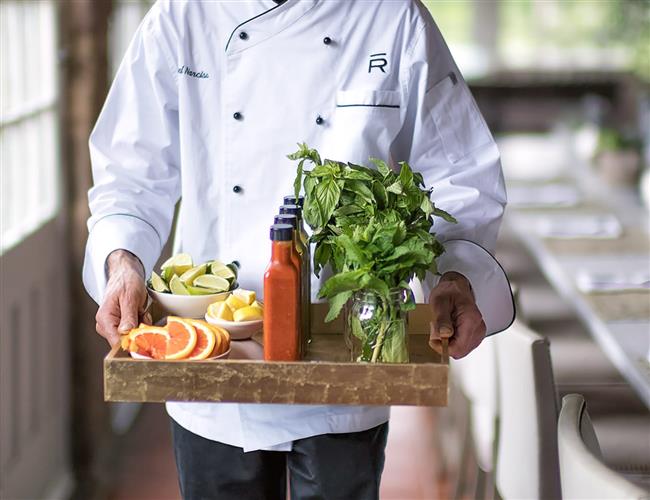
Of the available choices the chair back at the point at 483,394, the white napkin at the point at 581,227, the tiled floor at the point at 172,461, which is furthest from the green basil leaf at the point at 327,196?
the white napkin at the point at 581,227

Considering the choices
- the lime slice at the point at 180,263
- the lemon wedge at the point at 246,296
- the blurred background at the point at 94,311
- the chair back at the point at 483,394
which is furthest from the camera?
the blurred background at the point at 94,311

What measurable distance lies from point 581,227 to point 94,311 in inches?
73.1

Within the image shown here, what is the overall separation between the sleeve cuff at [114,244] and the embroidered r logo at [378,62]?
19.2 inches

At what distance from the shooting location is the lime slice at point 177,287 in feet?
5.78

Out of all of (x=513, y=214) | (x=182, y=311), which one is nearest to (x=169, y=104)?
(x=182, y=311)

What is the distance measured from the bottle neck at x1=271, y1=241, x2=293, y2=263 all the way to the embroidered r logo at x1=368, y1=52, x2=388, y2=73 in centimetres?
49

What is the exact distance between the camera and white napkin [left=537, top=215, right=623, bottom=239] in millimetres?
4035

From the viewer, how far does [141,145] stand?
77.0 inches

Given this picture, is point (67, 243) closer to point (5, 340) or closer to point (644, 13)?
point (5, 340)

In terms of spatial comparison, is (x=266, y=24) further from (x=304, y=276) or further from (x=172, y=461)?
(x=172, y=461)

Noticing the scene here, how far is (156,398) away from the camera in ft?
A: 4.94

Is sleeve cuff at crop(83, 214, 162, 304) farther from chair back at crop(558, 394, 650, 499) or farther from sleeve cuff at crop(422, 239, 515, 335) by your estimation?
chair back at crop(558, 394, 650, 499)

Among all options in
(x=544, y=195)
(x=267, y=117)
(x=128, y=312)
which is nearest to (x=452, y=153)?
(x=267, y=117)

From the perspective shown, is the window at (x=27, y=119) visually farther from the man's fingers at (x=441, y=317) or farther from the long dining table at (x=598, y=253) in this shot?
the man's fingers at (x=441, y=317)
